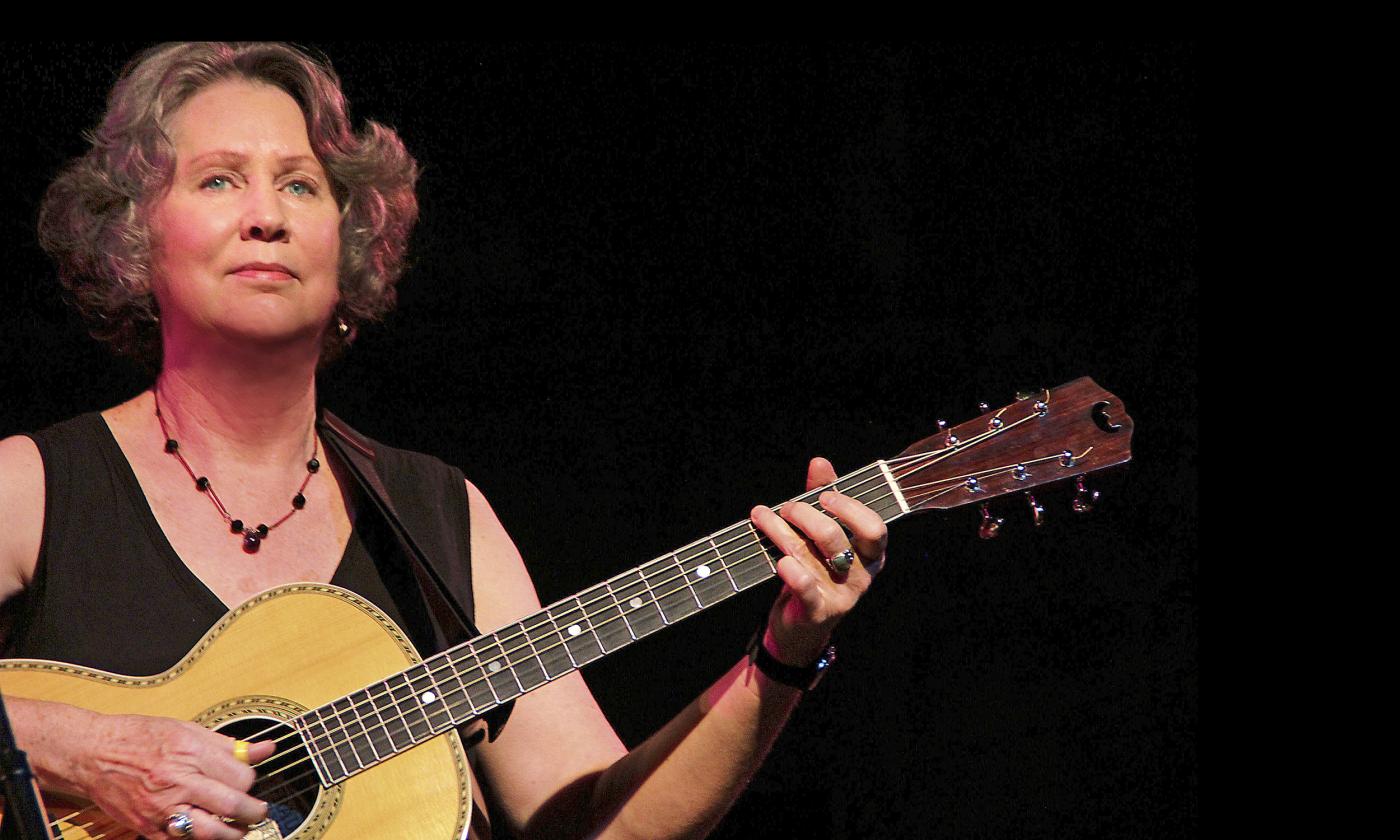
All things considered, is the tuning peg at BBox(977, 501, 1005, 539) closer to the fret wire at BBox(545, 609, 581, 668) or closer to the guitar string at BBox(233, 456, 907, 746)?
the guitar string at BBox(233, 456, 907, 746)

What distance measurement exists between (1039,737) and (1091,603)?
268 mm

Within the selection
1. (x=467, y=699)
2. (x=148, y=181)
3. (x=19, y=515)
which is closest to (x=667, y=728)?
(x=467, y=699)

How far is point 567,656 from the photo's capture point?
198 centimetres

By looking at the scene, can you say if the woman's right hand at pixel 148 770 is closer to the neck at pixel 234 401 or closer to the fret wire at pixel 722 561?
the neck at pixel 234 401

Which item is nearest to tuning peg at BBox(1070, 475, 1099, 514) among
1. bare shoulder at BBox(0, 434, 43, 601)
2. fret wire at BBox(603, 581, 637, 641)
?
fret wire at BBox(603, 581, 637, 641)

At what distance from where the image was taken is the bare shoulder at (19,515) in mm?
1937

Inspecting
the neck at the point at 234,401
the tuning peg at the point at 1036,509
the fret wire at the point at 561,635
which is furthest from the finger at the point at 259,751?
the tuning peg at the point at 1036,509

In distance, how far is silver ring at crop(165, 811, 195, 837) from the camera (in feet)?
5.75

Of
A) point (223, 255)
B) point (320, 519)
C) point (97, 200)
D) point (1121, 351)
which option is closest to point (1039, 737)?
point (1121, 351)

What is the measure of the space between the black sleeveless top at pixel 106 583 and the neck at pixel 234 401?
4.7 inches

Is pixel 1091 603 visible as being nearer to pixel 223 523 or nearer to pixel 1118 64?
pixel 1118 64

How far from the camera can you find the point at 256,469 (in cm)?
217

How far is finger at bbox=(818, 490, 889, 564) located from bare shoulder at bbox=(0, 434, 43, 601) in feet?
3.54

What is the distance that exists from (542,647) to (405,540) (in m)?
0.31
